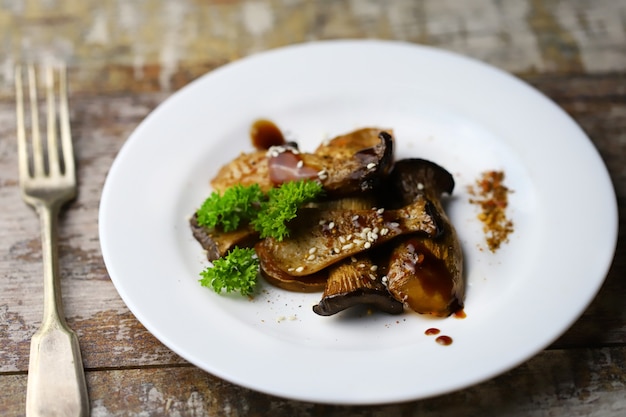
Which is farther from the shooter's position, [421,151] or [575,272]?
[421,151]

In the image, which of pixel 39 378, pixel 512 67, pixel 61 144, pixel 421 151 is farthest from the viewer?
pixel 512 67

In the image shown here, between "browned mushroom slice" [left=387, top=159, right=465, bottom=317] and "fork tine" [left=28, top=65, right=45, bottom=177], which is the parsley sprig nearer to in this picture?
"browned mushroom slice" [left=387, top=159, right=465, bottom=317]

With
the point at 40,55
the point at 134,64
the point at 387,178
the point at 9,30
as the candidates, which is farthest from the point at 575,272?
the point at 9,30

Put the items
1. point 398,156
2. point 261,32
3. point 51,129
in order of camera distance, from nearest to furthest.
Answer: point 398,156
point 51,129
point 261,32

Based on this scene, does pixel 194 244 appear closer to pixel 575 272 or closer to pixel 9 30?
pixel 575 272

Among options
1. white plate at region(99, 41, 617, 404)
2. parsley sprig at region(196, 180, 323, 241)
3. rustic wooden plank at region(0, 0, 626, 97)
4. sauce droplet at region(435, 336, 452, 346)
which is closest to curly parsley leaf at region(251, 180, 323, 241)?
parsley sprig at region(196, 180, 323, 241)

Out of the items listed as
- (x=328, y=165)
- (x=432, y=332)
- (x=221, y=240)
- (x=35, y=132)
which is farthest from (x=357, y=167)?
(x=35, y=132)

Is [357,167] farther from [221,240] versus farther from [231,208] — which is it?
[221,240]
